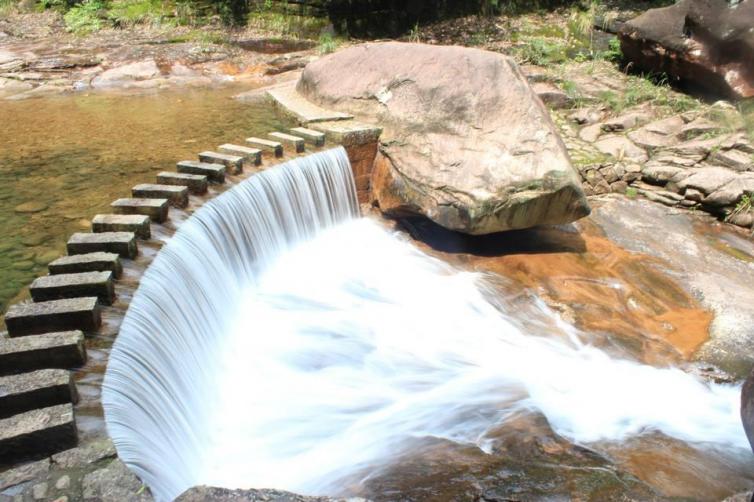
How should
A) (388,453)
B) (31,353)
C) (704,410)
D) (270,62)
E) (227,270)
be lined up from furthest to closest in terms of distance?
(270,62) → (227,270) → (704,410) → (388,453) → (31,353)

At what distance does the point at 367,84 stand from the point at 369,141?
816 millimetres

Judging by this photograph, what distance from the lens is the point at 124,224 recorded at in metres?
3.70

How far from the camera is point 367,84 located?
21.7 feet

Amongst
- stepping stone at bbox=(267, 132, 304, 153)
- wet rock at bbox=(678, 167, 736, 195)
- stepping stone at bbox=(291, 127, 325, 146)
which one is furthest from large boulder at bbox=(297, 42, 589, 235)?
wet rock at bbox=(678, 167, 736, 195)

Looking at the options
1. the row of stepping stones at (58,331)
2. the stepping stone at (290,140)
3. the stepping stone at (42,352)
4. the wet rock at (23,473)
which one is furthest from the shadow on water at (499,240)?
the wet rock at (23,473)

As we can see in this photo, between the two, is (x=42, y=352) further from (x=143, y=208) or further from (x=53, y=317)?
(x=143, y=208)

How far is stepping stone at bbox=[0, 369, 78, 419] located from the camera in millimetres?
2217

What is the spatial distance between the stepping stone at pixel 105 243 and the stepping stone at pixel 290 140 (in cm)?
267

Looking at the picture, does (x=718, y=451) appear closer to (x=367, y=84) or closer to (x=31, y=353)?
(x=31, y=353)

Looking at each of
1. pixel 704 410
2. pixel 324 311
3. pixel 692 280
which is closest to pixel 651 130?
pixel 692 280

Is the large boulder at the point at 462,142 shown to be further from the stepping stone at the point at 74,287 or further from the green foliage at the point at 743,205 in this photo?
the stepping stone at the point at 74,287

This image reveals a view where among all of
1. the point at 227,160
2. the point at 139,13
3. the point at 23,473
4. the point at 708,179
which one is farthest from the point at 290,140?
the point at 139,13

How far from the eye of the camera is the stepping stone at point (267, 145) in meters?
5.70

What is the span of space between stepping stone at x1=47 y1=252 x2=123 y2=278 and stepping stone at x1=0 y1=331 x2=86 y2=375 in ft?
2.02
